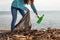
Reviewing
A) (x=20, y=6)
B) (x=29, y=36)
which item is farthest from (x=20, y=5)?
(x=29, y=36)

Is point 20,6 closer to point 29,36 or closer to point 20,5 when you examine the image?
point 20,5

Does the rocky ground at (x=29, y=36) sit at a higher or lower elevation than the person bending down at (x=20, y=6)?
lower

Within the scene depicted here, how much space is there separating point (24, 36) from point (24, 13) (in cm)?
117

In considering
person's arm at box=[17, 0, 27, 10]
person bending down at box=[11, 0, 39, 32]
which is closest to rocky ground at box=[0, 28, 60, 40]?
person bending down at box=[11, 0, 39, 32]

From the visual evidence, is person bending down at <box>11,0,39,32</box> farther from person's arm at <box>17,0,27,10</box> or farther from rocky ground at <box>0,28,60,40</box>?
rocky ground at <box>0,28,60,40</box>

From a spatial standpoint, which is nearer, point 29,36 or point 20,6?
point 29,36

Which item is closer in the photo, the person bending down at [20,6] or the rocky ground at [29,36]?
the rocky ground at [29,36]

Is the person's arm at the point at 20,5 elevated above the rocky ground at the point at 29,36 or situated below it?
above

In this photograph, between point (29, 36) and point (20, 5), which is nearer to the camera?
point (29, 36)

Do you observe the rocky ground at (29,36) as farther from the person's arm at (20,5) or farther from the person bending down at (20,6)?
the person's arm at (20,5)

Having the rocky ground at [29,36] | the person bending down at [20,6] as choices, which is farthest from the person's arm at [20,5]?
the rocky ground at [29,36]

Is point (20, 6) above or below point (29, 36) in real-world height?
above

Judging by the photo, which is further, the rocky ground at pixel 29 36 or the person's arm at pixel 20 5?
the person's arm at pixel 20 5

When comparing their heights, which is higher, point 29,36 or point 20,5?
point 20,5
